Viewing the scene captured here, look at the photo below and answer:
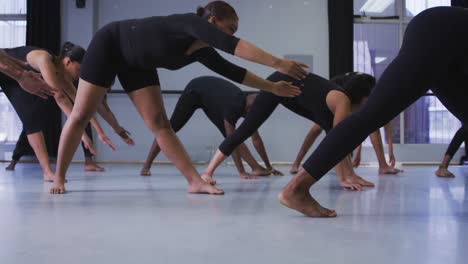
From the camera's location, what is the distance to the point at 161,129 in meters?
2.26

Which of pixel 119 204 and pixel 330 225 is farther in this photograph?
pixel 119 204

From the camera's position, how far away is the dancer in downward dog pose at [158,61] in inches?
65.9

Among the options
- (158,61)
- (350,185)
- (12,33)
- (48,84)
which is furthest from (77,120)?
(12,33)

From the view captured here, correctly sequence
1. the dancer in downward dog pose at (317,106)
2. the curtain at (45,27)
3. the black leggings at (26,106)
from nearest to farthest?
the dancer in downward dog pose at (317,106), the black leggings at (26,106), the curtain at (45,27)

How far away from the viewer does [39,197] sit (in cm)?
208

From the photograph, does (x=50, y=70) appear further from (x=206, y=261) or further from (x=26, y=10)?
(x=26, y=10)

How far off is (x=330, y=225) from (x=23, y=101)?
7.62 ft

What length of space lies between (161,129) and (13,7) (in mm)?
5319

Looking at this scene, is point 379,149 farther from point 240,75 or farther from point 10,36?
point 10,36

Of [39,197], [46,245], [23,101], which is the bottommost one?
[39,197]

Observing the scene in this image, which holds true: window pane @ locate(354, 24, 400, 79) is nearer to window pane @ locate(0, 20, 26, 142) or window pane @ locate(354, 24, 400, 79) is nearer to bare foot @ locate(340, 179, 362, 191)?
bare foot @ locate(340, 179, 362, 191)

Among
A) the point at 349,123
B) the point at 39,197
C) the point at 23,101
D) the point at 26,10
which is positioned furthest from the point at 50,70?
the point at 26,10

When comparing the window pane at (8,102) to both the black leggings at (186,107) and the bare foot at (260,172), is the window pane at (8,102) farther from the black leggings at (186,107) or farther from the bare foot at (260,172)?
the bare foot at (260,172)

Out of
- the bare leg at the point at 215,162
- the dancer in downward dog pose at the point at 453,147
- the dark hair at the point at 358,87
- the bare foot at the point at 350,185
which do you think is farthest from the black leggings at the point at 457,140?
the bare leg at the point at 215,162
